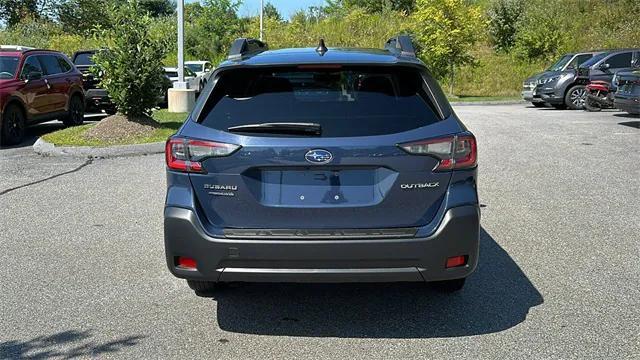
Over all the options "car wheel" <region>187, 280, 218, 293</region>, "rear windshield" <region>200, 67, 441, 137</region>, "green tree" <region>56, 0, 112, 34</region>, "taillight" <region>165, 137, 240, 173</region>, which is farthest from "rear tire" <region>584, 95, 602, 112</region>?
"green tree" <region>56, 0, 112, 34</region>

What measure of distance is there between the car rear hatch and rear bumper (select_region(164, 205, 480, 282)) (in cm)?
8

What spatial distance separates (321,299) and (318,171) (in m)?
1.30

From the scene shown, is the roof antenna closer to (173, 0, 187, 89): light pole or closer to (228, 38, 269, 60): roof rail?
(228, 38, 269, 60): roof rail

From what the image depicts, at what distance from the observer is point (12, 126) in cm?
1244

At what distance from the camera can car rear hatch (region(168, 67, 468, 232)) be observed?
3678mm

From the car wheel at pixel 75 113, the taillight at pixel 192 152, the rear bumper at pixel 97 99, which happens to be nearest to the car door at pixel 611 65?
the rear bumper at pixel 97 99

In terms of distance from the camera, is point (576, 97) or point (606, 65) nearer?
point (606, 65)

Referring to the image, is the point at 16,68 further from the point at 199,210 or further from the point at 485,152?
the point at 199,210

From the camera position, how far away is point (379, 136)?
372cm

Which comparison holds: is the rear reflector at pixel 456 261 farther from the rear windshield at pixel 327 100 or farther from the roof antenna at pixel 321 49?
the roof antenna at pixel 321 49

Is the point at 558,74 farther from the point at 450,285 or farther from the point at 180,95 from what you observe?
the point at 450,285

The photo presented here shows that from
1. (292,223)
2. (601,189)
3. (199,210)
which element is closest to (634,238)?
(601,189)

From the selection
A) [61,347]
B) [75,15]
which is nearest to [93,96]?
[61,347]

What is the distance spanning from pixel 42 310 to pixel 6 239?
211 centimetres
